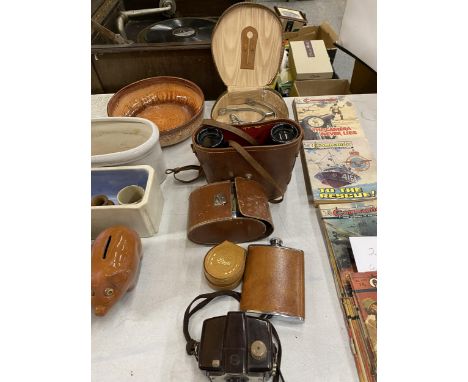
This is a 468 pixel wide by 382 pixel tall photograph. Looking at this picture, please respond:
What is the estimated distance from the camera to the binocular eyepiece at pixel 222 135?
861mm

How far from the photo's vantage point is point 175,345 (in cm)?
74

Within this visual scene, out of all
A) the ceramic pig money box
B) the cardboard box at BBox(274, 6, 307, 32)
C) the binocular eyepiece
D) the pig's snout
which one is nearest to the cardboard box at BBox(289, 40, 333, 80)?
the cardboard box at BBox(274, 6, 307, 32)

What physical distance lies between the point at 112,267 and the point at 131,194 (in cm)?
24

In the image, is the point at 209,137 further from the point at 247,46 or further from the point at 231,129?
the point at 247,46

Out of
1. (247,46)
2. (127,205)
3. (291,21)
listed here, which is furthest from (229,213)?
(291,21)

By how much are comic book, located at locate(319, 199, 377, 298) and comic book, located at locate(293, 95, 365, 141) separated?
302 mm

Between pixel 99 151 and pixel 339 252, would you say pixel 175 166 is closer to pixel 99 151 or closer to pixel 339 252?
pixel 99 151

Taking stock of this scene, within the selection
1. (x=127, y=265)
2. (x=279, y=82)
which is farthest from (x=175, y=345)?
(x=279, y=82)

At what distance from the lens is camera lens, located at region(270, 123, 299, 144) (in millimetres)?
859

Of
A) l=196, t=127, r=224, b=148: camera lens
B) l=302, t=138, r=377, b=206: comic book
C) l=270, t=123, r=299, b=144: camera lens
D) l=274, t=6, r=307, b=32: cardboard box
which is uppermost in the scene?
l=274, t=6, r=307, b=32: cardboard box

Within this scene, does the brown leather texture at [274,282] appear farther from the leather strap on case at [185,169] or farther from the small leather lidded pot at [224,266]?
the leather strap on case at [185,169]

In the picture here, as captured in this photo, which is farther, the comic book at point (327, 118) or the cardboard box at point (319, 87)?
the cardboard box at point (319, 87)

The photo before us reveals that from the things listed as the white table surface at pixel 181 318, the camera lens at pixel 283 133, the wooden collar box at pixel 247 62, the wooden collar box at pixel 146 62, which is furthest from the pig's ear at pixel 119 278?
the wooden collar box at pixel 146 62

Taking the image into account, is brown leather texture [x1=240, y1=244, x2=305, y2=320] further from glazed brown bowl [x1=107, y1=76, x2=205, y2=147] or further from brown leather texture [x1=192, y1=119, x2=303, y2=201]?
glazed brown bowl [x1=107, y1=76, x2=205, y2=147]
